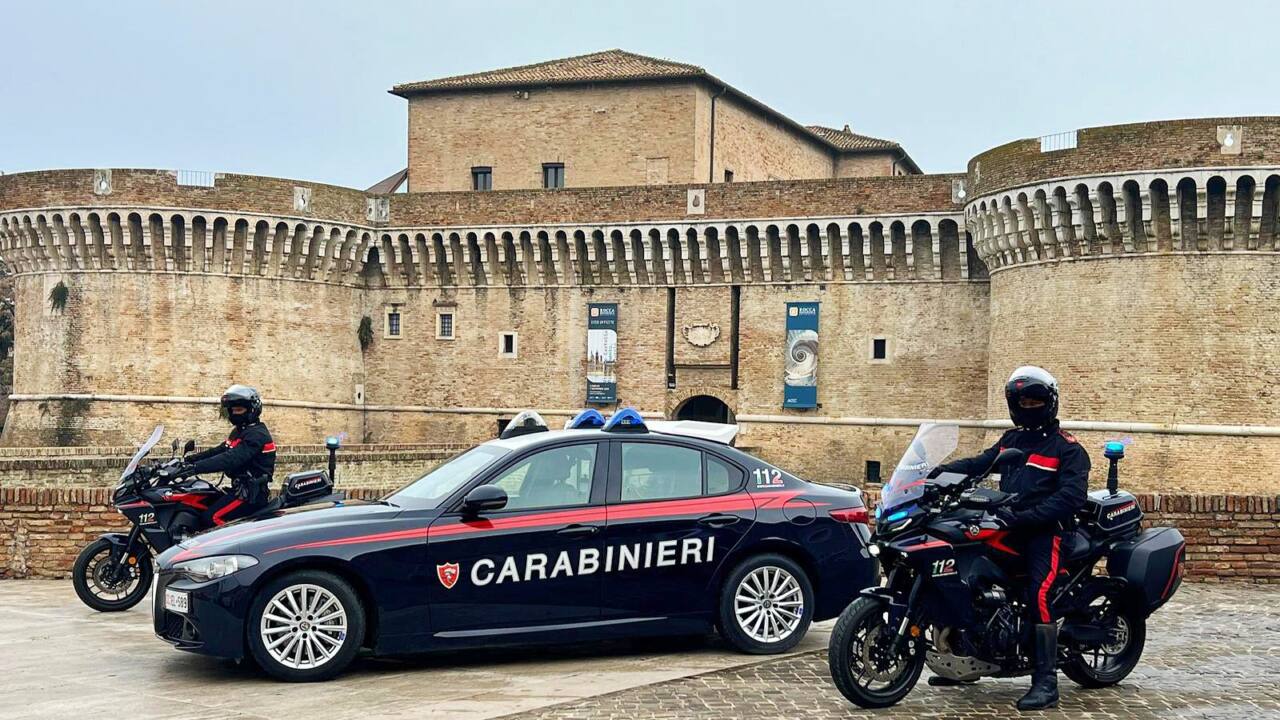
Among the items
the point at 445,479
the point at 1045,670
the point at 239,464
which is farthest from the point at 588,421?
the point at 1045,670

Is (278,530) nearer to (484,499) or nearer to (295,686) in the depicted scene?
(295,686)

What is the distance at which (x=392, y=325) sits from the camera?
1549 inches

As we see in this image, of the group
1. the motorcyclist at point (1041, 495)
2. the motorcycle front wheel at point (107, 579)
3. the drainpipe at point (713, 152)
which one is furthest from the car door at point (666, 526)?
the drainpipe at point (713, 152)

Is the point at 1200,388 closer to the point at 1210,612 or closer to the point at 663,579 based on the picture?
the point at 1210,612

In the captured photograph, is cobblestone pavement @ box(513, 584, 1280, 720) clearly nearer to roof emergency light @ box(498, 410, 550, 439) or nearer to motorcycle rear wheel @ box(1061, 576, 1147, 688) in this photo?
motorcycle rear wheel @ box(1061, 576, 1147, 688)

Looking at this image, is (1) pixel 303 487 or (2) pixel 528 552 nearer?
(2) pixel 528 552

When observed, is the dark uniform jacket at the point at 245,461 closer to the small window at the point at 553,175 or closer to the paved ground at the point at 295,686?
the paved ground at the point at 295,686

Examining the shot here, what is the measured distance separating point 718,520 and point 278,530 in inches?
110

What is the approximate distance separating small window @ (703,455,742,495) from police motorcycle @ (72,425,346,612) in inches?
121

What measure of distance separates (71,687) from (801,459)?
27.8 meters

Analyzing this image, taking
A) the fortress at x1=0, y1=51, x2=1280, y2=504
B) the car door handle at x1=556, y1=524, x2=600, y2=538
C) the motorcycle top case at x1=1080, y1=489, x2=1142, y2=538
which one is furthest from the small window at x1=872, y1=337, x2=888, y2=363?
the motorcycle top case at x1=1080, y1=489, x2=1142, y2=538

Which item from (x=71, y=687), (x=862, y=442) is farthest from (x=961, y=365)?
(x=71, y=687)

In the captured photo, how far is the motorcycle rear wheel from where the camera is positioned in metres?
8.39

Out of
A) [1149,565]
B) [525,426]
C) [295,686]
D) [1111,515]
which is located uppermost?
[525,426]
